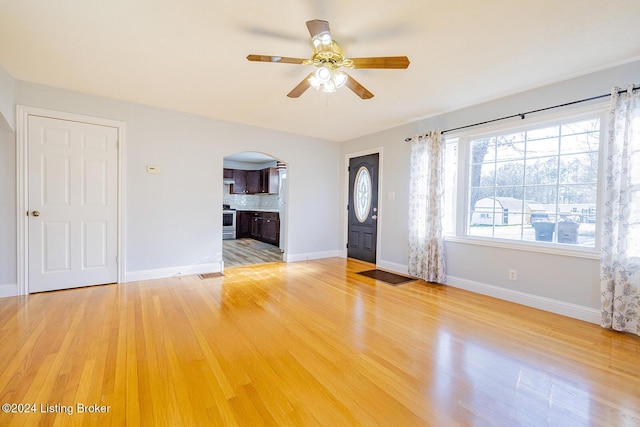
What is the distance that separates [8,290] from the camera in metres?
3.14

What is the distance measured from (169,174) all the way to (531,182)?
4860mm

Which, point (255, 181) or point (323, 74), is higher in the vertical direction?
point (323, 74)

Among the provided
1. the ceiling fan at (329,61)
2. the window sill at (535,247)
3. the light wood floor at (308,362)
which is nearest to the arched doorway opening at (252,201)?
the light wood floor at (308,362)

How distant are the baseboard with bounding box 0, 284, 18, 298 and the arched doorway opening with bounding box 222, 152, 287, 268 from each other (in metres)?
3.68

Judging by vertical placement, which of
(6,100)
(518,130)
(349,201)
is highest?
(6,100)

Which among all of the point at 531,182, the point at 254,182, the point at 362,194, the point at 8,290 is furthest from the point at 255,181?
the point at 531,182

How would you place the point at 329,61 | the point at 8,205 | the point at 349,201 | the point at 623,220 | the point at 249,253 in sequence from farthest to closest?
the point at 249,253 → the point at 349,201 → the point at 8,205 → the point at 623,220 → the point at 329,61

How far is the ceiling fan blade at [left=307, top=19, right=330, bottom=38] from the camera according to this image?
170 centimetres

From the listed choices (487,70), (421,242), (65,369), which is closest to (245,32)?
(487,70)

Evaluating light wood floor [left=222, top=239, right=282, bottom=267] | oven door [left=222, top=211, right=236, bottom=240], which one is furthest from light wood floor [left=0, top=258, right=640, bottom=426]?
oven door [left=222, top=211, right=236, bottom=240]

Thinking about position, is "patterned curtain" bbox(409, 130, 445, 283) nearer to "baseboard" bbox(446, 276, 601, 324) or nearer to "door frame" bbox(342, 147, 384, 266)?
"baseboard" bbox(446, 276, 601, 324)

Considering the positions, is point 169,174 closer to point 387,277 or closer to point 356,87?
point 356,87

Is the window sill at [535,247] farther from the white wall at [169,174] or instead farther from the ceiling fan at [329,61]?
the white wall at [169,174]

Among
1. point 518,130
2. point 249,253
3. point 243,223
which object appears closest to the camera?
point 518,130
